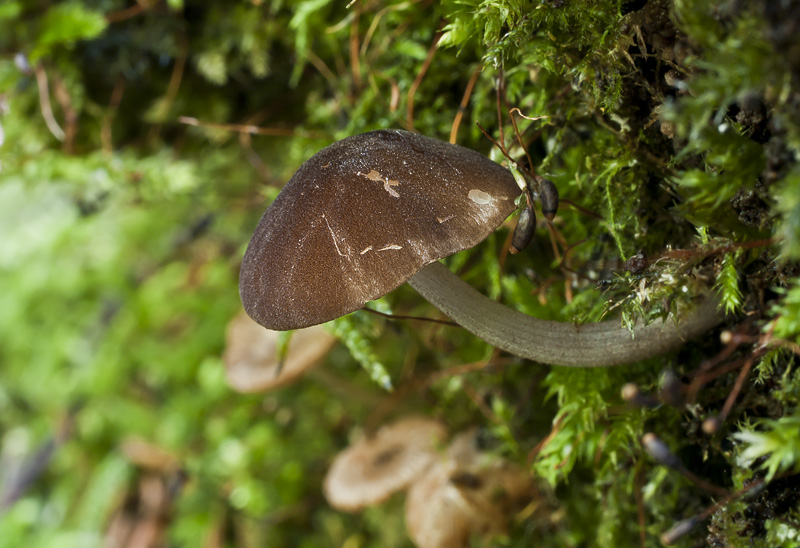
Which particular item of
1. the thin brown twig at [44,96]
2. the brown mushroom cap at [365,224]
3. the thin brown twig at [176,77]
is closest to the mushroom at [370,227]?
the brown mushroom cap at [365,224]

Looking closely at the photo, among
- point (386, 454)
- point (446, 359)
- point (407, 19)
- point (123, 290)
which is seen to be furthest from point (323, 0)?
Result: point (123, 290)

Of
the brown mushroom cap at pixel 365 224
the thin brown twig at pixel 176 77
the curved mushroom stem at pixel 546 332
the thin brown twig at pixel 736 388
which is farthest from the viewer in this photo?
the thin brown twig at pixel 176 77

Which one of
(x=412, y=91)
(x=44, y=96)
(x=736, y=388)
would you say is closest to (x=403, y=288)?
(x=412, y=91)

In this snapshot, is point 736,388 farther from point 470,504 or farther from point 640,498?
point 470,504

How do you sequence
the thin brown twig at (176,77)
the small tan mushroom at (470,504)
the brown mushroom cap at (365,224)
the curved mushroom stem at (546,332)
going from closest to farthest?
1. the brown mushroom cap at (365,224)
2. the curved mushroom stem at (546,332)
3. the small tan mushroom at (470,504)
4. the thin brown twig at (176,77)

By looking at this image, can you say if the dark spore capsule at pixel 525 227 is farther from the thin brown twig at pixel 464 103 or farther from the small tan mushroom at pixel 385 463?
the small tan mushroom at pixel 385 463

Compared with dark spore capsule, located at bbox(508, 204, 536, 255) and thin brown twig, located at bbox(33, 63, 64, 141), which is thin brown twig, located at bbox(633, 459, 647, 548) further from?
thin brown twig, located at bbox(33, 63, 64, 141)
